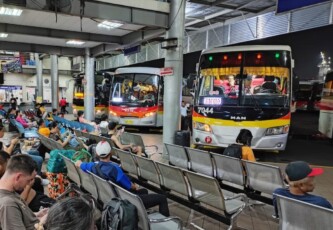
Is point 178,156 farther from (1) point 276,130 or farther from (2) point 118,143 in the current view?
(1) point 276,130

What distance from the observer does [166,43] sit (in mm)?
10883

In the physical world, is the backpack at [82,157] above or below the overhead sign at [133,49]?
below

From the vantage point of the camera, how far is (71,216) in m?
1.67

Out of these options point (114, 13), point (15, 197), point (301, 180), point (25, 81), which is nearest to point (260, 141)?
point (114, 13)

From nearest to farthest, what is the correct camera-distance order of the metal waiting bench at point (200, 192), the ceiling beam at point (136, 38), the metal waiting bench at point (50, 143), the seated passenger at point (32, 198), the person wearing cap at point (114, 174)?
the seated passenger at point (32, 198) < the metal waiting bench at point (200, 192) < the person wearing cap at point (114, 174) < the metal waiting bench at point (50, 143) < the ceiling beam at point (136, 38)

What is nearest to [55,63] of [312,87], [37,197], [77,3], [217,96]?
[77,3]

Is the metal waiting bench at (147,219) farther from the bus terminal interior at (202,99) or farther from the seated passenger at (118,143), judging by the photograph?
the seated passenger at (118,143)

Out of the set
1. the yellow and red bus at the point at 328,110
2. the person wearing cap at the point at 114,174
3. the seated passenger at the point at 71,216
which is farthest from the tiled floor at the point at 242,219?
the yellow and red bus at the point at 328,110

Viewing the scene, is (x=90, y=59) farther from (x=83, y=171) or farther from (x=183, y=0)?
(x=83, y=171)

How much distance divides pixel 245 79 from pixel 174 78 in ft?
7.23

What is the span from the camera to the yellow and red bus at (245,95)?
9.60 metres

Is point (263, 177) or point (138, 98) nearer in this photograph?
point (263, 177)

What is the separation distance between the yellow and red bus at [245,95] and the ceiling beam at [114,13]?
225 cm

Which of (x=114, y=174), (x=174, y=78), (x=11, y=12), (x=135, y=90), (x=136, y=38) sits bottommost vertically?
(x=114, y=174)
